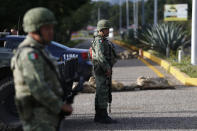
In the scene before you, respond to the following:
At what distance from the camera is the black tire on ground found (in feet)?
18.4

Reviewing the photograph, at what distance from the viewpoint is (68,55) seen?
10.5 metres

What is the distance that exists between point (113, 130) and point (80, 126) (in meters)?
0.58

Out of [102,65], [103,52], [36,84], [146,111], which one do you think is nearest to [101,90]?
[102,65]

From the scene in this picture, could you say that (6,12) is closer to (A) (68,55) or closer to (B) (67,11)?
(B) (67,11)

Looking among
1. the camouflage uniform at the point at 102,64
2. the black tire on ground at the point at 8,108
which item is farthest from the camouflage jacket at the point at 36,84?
the camouflage uniform at the point at 102,64

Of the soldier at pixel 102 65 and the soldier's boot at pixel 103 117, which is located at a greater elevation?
the soldier at pixel 102 65

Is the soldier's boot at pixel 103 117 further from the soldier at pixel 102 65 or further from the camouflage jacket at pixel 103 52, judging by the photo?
the camouflage jacket at pixel 103 52

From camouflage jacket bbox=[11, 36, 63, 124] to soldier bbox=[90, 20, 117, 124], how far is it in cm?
326

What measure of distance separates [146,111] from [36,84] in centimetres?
479

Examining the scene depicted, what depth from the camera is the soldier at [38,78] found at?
3211 mm

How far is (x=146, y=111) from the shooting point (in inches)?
306

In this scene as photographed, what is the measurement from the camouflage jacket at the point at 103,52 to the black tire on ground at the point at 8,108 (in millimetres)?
1467

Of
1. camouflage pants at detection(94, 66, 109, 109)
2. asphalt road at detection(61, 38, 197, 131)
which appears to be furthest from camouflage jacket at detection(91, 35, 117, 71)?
asphalt road at detection(61, 38, 197, 131)

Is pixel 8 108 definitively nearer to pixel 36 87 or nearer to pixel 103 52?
pixel 103 52
